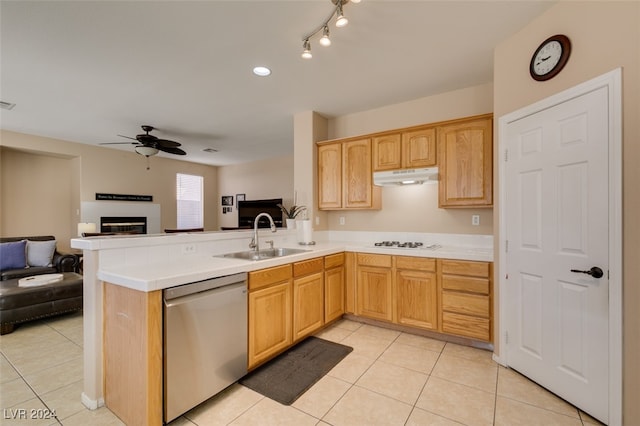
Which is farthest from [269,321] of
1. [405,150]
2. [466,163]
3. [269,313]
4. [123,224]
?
[123,224]

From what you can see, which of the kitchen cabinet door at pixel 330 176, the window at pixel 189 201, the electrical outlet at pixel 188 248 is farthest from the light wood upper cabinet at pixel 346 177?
the window at pixel 189 201

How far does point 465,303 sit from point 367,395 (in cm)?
133

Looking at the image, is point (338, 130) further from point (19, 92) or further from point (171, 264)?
point (19, 92)

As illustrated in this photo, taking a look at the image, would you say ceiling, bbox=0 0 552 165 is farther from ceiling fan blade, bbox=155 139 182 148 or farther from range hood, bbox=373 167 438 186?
range hood, bbox=373 167 438 186

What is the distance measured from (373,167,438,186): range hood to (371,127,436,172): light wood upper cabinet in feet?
0.45

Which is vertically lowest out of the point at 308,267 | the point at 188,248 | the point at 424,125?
the point at 308,267

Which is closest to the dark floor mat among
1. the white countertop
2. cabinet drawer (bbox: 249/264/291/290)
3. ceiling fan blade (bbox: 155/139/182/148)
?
cabinet drawer (bbox: 249/264/291/290)

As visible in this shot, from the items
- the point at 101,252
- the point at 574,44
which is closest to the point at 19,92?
the point at 101,252

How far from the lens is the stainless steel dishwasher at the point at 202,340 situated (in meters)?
1.66

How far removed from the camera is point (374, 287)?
3207mm

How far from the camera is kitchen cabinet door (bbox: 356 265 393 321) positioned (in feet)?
10.2

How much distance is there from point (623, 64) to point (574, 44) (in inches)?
14.9

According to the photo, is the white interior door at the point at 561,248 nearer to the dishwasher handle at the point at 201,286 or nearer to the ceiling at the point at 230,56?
the ceiling at the point at 230,56

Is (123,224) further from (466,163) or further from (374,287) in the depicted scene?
(466,163)
